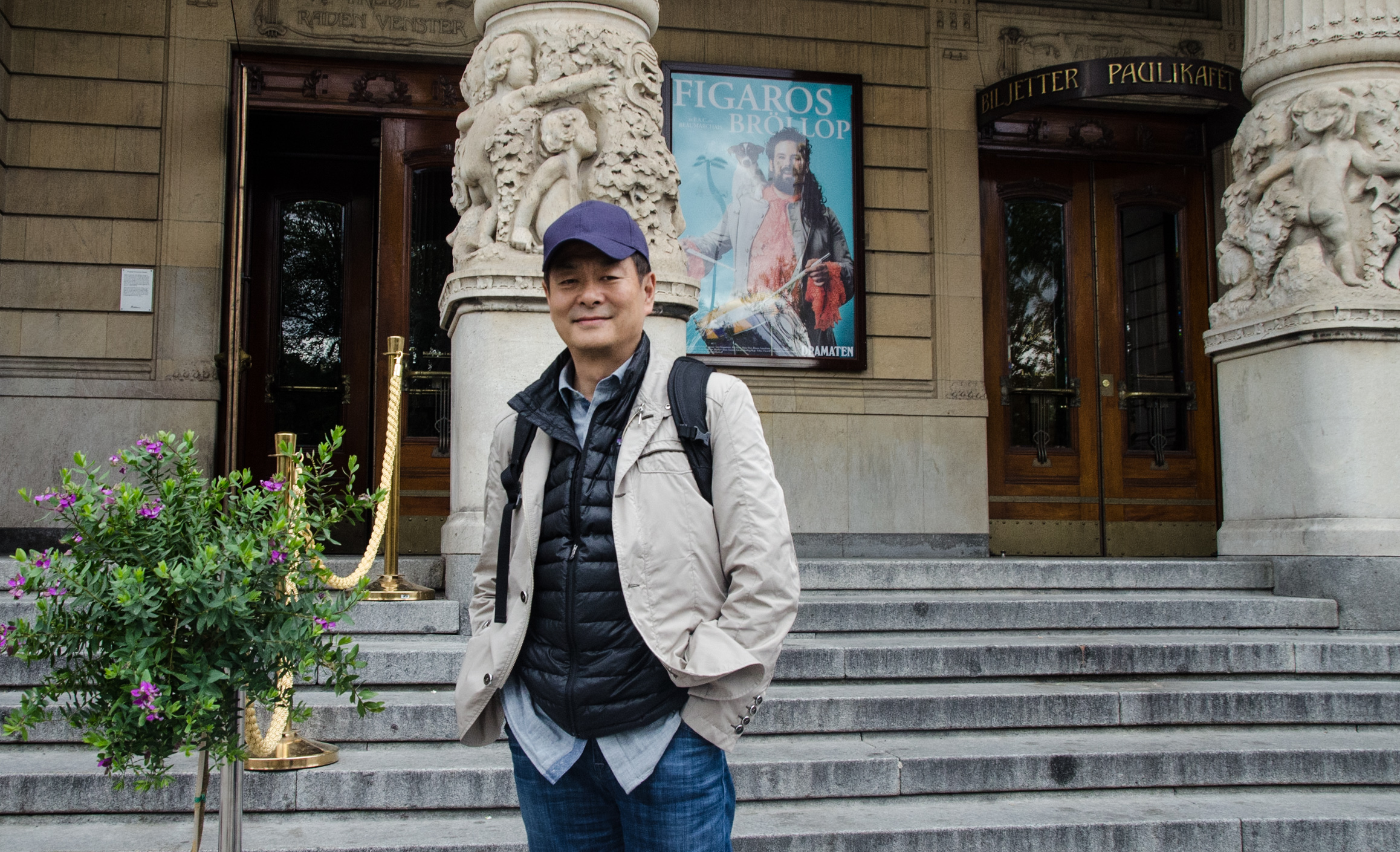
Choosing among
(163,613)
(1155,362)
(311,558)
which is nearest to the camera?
(163,613)

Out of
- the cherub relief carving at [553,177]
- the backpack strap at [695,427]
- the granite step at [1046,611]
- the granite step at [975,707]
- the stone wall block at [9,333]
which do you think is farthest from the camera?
the stone wall block at [9,333]

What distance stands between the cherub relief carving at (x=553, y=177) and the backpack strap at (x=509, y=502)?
3627 millimetres

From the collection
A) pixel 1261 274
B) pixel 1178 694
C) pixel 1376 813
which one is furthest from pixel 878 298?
pixel 1376 813

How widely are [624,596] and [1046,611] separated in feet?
14.9

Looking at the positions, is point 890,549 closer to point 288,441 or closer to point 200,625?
point 288,441

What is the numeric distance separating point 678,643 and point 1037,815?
2869 millimetres

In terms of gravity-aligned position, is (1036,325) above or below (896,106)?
below

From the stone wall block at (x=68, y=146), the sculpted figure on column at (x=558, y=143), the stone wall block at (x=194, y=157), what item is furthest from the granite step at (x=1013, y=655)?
the stone wall block at (x=68, y=146)

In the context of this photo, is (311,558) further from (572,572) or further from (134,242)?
(134,242)

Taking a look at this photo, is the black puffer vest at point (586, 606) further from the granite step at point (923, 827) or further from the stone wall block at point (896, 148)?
the stone wall block at point (896, 148)

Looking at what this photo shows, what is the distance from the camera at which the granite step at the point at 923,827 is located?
394 cm

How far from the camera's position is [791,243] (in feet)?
32.5

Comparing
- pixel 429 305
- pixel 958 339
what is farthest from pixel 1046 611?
pixel 429 305

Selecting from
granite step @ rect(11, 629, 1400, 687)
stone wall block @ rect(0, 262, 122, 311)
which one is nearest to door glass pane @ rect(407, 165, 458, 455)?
stone wall block @ rect(0, 262, 122, 311)
